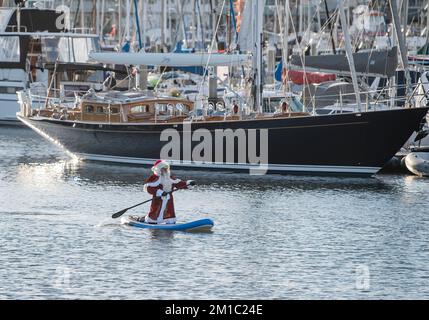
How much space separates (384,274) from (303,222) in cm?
755

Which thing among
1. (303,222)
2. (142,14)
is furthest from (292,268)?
(142,14)

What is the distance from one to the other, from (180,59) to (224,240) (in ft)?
55.1

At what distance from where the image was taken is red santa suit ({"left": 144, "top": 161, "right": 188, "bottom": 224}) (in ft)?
119

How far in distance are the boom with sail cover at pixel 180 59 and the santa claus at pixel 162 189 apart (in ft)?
46.6

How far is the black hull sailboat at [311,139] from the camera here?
4769cm

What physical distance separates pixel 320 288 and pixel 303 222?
910 centimetres

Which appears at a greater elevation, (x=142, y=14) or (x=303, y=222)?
(x=142, y=14)

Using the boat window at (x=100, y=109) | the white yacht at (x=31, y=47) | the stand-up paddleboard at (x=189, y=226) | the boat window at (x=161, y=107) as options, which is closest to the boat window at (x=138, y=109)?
the boat window at (x=161, y=107)

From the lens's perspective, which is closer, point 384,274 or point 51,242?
point 384,274

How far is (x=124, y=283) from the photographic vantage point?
101 ft

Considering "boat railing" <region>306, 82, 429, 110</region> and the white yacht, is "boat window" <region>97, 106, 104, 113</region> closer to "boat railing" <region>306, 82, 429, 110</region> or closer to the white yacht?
"boat railing" <region>306, 82, 429, 110</region>
